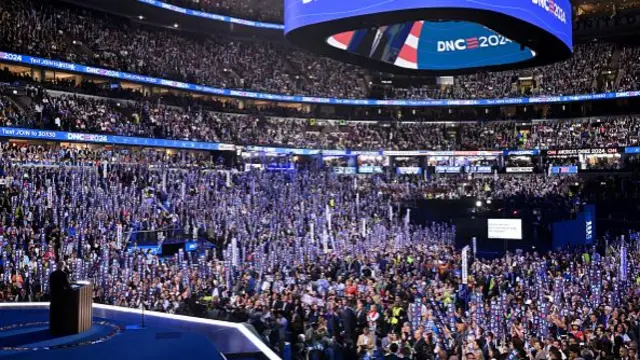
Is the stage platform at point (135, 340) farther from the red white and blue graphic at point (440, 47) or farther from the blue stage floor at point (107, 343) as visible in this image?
the red white and blue graphic at point (440, 47)

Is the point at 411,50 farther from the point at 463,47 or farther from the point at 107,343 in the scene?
the point at 107,343

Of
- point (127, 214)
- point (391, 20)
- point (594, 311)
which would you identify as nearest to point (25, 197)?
point (127, 214)

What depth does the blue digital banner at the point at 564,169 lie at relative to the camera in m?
48.7

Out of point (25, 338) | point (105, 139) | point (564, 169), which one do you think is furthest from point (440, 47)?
point (564, 169)

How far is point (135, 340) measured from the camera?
9.73m

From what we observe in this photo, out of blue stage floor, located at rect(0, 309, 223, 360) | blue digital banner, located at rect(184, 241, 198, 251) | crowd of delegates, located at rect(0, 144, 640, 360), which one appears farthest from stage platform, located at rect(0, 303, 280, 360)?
blue digital banner, located at rect(184, 241, 198, 251)

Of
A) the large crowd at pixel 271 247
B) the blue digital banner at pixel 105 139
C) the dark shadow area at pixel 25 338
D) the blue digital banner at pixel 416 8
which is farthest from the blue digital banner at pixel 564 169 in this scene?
the dark shadow area at pixel 25 338

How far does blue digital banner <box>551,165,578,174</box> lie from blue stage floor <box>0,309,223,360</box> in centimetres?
4421

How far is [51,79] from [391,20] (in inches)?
1424

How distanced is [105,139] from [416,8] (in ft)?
102

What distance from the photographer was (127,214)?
2422 centimetres

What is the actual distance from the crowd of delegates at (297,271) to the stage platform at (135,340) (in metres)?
1.23

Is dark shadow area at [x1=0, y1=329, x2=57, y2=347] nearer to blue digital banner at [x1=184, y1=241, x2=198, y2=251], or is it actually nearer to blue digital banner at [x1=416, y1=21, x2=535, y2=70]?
blue digital banner at [x1=416, y1=21, x2=535, y2=70]

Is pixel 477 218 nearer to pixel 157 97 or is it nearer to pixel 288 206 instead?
pixel 288 206
